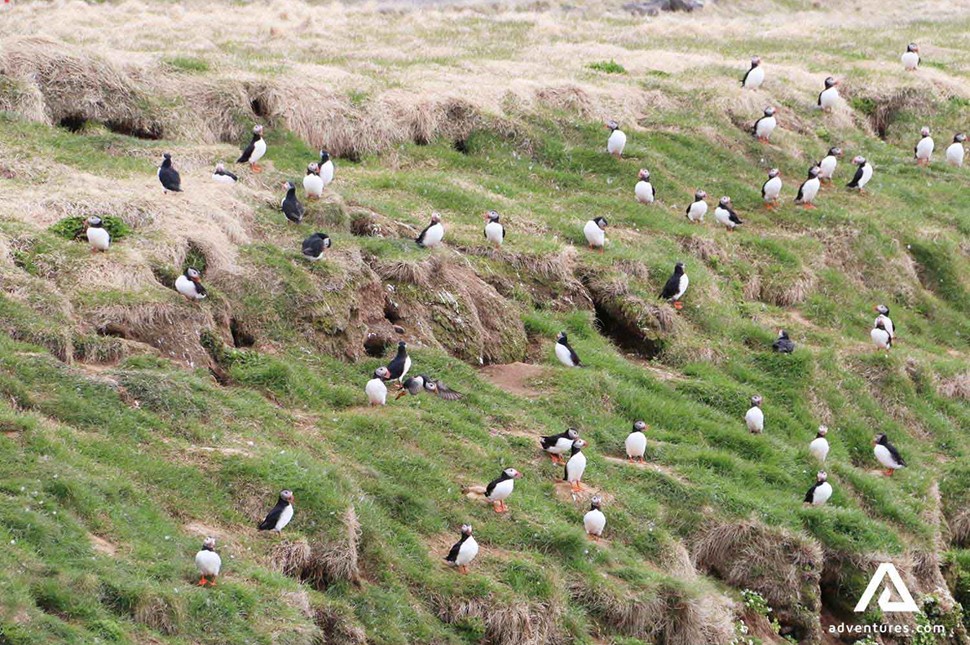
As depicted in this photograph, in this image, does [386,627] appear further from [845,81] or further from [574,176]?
[845,81]

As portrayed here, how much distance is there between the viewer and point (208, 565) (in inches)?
596

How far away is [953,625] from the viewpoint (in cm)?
2161

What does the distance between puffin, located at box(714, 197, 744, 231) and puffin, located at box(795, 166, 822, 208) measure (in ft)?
6.42

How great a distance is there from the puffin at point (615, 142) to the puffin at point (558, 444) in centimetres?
1179

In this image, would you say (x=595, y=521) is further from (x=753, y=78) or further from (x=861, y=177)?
(x=753, y=78)

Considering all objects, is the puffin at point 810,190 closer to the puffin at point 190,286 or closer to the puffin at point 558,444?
the puffin at point 558,444

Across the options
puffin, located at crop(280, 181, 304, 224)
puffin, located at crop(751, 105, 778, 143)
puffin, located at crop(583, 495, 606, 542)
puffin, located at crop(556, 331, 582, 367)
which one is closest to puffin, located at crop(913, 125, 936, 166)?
puffin, located at crop(751, 105, 778, 143)

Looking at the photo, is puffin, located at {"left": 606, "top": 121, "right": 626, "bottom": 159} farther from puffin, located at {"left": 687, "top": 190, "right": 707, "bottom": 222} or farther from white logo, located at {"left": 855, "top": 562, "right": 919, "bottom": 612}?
white logo, located at {"left": 855, "top": 562, "right": 919, "bottom": 612}

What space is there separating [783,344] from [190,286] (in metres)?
11.4

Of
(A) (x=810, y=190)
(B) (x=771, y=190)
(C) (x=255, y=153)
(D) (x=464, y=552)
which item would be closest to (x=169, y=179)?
(C) (x=255, y=153)

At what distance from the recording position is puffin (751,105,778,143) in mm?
34031

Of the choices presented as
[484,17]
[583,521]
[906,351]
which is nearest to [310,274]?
[583,521]

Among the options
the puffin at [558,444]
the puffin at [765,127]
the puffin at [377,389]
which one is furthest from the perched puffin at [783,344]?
the puffin at [765,127]

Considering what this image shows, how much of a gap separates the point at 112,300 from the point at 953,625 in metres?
13.3
